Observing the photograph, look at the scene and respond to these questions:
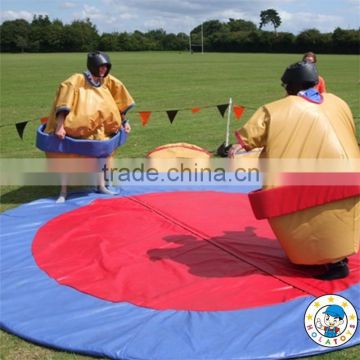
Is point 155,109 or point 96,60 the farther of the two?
point 155,109

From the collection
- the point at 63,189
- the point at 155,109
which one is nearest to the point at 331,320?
the point at 63,189

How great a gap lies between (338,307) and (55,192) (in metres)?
4.39

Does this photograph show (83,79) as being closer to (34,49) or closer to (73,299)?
(73,299)

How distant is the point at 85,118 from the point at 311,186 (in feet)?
10.1

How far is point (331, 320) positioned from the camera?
11.2ft

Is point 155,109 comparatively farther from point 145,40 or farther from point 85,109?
point 145,40

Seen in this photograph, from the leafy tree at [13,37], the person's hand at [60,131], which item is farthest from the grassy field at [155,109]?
the leafy tree at [13,37]

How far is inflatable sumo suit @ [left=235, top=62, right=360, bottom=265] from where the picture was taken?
3701 millimetres

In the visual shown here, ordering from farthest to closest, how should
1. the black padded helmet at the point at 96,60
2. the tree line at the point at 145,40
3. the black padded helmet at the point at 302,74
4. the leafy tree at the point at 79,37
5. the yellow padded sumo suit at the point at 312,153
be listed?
1. the leafy tree at the point at 79,37
2. the tree line at the point at 145,40
3. the black padded helmet at the point at 96,60
4. the black padded helmet at the point at 302,74
5. the yellow padded sumo suit at the point at 312,153

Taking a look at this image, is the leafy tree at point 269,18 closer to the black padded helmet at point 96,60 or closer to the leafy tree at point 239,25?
the leafy tree at point 239,25

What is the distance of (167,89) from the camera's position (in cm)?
2120

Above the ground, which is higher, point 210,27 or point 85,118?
point 210,27

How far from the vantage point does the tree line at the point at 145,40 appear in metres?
65.8

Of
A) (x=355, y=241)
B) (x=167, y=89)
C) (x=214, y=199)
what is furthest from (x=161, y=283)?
(x=167, y=89)
